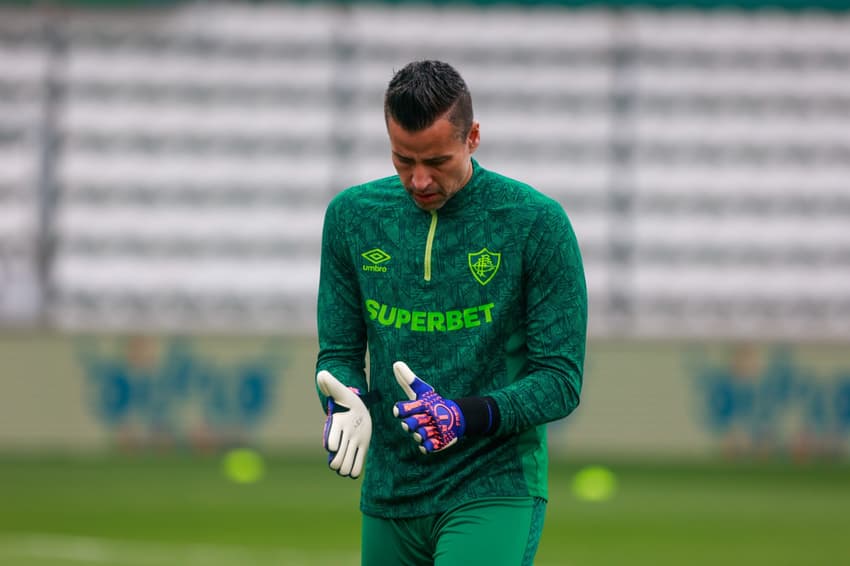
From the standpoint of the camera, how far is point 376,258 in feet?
12.5

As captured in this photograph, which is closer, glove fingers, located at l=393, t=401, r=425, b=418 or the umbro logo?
glove fingers, located at l=393, t=401, r=425, b=418

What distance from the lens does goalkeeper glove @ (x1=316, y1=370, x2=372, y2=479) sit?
364cm

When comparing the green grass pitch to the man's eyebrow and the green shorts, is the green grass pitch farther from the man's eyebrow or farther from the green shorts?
the man's eyebrow

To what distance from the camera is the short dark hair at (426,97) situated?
3.57m

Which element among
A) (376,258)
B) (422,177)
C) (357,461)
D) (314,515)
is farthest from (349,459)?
(314,515)

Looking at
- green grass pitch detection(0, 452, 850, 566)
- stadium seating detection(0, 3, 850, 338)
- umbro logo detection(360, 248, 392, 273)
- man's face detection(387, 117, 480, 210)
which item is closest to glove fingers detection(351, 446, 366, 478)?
umbro logo detection(360, 248, 392, 273)

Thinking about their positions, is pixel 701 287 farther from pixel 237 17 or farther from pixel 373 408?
pixel 373 408

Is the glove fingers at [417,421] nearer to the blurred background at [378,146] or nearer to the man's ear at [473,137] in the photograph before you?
the man's ear at [473,137]

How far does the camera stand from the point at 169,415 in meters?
14.4

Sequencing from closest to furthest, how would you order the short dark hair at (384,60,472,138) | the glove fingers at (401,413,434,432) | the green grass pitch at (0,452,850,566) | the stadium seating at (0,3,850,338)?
the glove fingers at (401,413,434,432)
the short dark hair at (384,60,472,138)
the green grass pitch at (0,452,850,566)
the stadium seating at (0,3,850,338)

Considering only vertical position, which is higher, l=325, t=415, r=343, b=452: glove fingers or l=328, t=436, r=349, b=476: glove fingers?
l=325, t=415, r=343, b=452: glove fingers

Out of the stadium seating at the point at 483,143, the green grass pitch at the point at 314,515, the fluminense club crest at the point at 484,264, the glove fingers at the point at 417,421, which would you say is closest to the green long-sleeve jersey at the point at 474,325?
the fluminense club crest at the point at 484,264

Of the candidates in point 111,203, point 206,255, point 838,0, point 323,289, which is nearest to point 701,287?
point 838,0

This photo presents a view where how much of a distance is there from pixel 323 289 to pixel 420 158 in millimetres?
552
